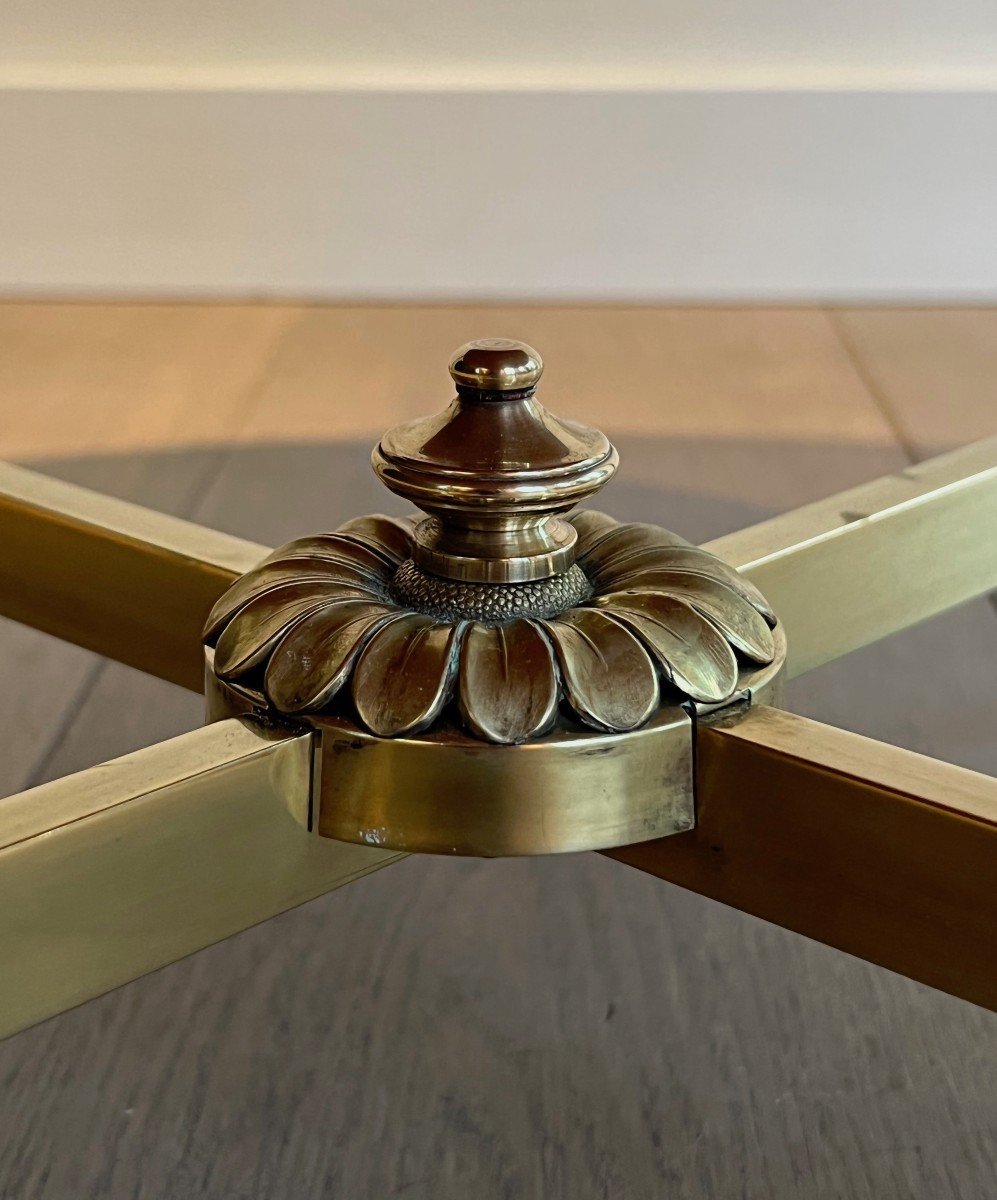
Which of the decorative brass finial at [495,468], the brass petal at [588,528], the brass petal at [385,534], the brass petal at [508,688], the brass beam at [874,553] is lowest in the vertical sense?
the brass beam at [874,553]

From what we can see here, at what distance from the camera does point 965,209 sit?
125 cm

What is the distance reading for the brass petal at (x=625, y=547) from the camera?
30cm

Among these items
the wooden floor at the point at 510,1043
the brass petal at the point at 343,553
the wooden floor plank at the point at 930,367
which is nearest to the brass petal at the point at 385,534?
the brass petal at the point at 343,553

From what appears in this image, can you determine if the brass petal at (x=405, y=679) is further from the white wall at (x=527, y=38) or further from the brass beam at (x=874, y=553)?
the white wall at (x=527, y=38)

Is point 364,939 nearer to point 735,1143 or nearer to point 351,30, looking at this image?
point 735,1143

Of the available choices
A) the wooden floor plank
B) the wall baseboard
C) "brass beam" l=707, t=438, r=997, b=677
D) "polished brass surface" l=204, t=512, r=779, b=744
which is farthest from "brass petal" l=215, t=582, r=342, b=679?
the wall baseboard

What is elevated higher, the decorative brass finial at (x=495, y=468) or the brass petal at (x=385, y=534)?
the decorative brass finial at (x=495, y=468)

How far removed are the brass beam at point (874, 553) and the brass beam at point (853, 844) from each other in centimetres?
9

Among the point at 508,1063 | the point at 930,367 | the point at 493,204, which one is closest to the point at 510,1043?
the point at 508,1063

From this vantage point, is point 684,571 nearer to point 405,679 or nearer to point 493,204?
point 405,679

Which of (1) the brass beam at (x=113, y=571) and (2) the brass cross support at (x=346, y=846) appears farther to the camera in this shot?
(1) the brass beam at (x=113, y=571)

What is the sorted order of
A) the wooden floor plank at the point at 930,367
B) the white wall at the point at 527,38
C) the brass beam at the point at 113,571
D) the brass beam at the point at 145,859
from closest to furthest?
the brass beam at the point at 145,859, the brass beam at the point at 113,571, the wooden floor plank at the point at 930,367, the white wall at the point at 527,38

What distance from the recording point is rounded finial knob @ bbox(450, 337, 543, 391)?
0.85ft

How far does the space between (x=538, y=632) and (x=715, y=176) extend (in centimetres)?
106
